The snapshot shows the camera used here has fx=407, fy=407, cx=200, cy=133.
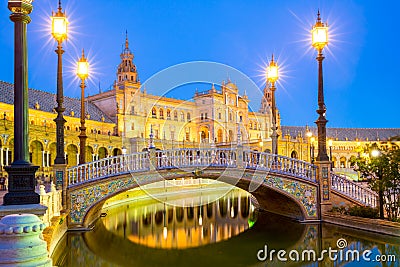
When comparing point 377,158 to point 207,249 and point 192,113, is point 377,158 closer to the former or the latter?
point 207,249

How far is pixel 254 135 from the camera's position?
65.3 m

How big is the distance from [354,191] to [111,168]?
26.7ft

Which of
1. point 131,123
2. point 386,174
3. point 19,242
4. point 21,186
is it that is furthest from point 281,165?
point 131,123

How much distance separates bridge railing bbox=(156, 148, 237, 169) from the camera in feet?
42.9

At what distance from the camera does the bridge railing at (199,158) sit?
13.1m

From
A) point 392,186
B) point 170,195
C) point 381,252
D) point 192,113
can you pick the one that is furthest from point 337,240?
point 192,113

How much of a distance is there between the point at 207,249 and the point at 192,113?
36.3m

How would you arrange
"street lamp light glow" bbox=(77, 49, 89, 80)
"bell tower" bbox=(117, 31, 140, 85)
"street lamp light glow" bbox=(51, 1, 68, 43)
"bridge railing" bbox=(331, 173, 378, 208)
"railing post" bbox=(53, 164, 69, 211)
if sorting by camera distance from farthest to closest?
"bell tower" bbox=(117, 31, 140, 85) < "street lamp light glow" bbox=(77, 49, 89, 80) < "bridge railing" bbox=(331, 173, 378, 208) < "railing post" bbox=(53, 164, 69, 211) < "street lamp light glow" bbox=(51, 1, 68, 43)

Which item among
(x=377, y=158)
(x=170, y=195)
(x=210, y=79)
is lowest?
(x=170, y=195)

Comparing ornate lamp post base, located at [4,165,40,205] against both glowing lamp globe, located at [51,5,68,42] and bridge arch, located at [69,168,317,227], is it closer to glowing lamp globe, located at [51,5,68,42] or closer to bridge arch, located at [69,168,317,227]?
bridge arch, located at [69,168,317,227]

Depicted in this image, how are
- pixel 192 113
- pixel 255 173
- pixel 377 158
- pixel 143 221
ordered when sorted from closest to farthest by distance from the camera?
pixel 377 158, pixel 255 173, pixel 143 221, pixel 192 113

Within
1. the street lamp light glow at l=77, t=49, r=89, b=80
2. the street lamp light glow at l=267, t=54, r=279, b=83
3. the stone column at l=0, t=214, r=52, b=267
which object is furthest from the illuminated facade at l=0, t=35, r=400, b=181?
the stone column at l=0, t=214, r=52, b=267

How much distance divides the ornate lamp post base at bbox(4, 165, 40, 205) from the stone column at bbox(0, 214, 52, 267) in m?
2.82

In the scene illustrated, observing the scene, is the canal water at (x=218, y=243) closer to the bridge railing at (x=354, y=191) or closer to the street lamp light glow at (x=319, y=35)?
the bridge railing at (x=354, y=191)
